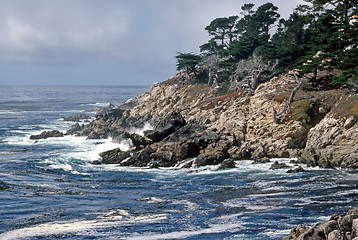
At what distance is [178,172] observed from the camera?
33906mm

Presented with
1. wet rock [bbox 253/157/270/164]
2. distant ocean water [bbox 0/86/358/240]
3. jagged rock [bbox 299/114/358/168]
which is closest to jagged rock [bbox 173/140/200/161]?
distant ocean water [bbox 0/86/358/240]

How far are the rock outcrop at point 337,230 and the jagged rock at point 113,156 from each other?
92.2 ft

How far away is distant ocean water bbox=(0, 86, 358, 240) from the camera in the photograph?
1820 centimetres

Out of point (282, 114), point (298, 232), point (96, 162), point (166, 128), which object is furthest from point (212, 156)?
point (298, 232)

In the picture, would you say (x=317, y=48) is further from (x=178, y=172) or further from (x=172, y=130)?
(x=178, y=172)

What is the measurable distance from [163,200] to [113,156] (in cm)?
1650

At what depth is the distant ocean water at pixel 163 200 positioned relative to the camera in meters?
18.2

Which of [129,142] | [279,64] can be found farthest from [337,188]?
[279,64]

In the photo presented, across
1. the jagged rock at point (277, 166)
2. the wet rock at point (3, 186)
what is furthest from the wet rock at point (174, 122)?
the wet rock at point (3, 186)

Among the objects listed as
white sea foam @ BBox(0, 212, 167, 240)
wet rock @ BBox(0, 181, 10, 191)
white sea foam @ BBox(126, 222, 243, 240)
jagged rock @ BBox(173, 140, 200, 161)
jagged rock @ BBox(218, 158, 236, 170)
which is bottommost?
wet rock @ BBox(0, 181, 10, 191)

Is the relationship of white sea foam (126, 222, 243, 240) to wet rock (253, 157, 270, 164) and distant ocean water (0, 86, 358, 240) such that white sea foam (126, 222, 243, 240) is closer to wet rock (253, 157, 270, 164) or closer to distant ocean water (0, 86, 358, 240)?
distant ocean water (0, 86, 358, 240)

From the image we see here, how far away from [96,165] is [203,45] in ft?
185

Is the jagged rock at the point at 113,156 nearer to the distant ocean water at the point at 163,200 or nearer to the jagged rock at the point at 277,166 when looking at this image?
the distant ocean water at the point at 163,200

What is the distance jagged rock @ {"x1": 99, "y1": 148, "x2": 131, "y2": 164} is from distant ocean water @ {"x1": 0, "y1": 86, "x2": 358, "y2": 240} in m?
1.37
